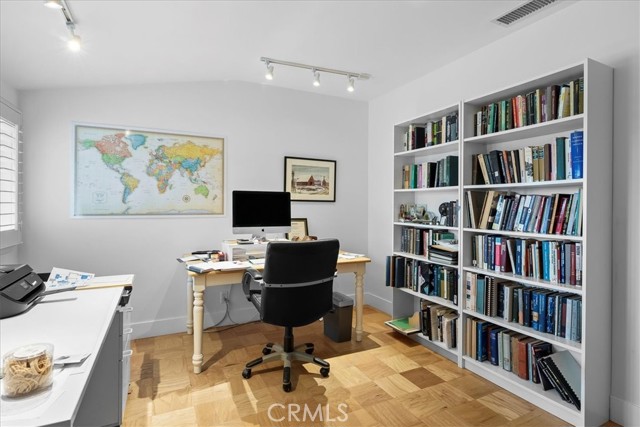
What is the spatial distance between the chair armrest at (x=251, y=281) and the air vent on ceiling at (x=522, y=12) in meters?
2.44

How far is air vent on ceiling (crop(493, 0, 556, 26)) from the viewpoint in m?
2.14

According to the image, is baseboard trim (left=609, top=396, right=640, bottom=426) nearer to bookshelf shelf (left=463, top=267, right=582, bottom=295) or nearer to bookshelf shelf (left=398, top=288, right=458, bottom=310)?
bookshelf shelf (left=463, top=267, right=582, bottom=295)

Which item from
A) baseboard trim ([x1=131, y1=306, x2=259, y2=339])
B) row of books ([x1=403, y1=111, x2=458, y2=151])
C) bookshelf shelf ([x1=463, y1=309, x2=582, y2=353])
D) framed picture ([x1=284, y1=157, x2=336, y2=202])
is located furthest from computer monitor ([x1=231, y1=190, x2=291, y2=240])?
bookshelf shelf ([x1=463, y1=309, x2=582, y2=353])

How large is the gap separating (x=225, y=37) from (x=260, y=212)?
1428 mm

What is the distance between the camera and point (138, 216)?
310 centimetres

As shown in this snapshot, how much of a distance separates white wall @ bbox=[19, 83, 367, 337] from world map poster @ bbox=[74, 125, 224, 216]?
9 cm

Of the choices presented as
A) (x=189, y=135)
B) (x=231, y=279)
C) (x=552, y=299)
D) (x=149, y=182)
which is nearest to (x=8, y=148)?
(x=149, y=182)

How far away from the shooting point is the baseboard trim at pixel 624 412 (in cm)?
186

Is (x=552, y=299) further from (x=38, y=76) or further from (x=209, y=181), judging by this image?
(x=38, y=76)

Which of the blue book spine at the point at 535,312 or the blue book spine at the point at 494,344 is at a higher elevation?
the blue book spine at the point at 535,312

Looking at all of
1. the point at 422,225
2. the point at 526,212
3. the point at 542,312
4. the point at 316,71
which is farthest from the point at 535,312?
the point at 316,71

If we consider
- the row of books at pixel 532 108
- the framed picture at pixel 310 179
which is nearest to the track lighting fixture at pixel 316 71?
the framed picture at pixel 310 179

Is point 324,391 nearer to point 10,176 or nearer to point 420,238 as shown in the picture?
point 420,238

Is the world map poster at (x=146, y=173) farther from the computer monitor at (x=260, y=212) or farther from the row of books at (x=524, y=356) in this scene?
the row of books at (x=524, y=356)
